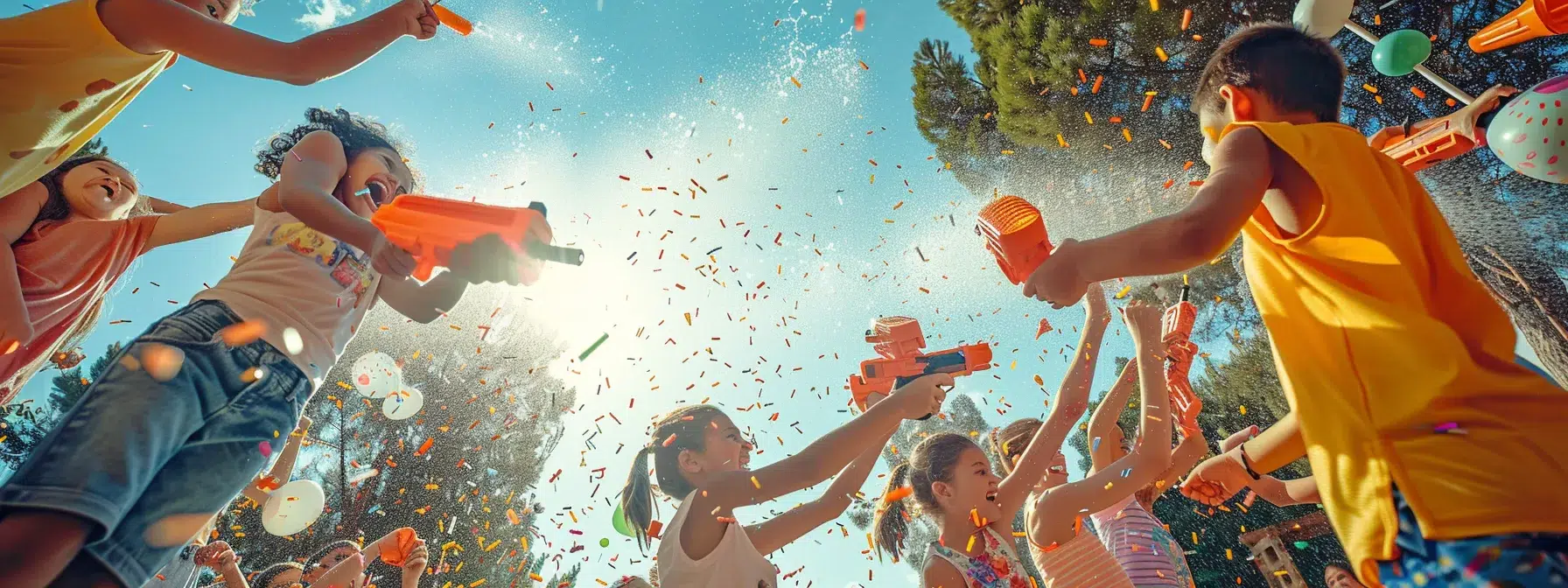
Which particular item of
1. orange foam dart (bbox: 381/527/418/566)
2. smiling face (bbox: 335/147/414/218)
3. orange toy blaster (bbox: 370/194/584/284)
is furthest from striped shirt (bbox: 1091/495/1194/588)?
orange foam dart (bbox: 381/527/418/566)

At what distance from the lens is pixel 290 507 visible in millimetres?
6141

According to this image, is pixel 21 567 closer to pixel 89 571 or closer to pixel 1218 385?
pixel 89 571

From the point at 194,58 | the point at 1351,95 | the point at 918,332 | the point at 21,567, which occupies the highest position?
the point at 1351,95

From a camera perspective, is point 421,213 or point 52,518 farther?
point 421,213

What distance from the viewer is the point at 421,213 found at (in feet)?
7.82

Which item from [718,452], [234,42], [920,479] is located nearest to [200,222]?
[234,42]

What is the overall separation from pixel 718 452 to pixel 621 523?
0.76m

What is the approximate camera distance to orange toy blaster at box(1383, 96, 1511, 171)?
3.89 metres

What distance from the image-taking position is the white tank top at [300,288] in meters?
2.14

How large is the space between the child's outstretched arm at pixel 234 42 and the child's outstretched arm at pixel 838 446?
7.27ft

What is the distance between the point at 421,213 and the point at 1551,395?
3.12 m

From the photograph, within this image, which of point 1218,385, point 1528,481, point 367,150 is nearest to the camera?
point 1528,481

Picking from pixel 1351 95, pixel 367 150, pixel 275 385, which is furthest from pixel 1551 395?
pixel 1351 95

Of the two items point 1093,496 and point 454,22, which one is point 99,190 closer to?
point 454,22
